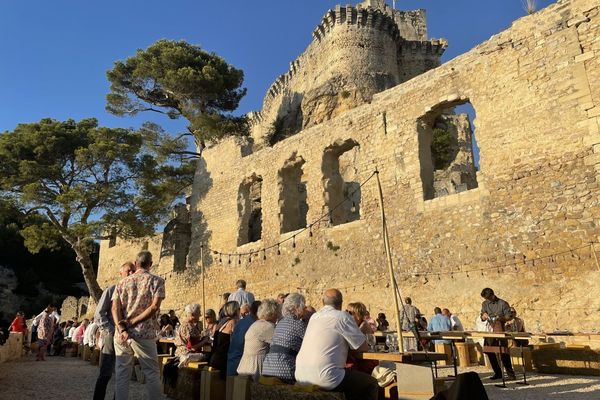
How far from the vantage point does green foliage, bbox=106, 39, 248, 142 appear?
2283 centimetres

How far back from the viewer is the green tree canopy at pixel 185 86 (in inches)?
899

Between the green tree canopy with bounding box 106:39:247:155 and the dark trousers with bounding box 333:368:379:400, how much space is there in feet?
65.5

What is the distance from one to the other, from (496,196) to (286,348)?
23.4ft

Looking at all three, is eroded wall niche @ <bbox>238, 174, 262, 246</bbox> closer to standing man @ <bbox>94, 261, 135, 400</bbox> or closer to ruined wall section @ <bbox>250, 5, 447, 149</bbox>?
ruined wall section @ <bbox>250, 5, 447, 149</bbox>

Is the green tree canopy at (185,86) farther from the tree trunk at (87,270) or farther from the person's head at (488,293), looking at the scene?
the person's head at (488,293)

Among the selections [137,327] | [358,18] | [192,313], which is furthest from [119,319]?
[358,18]

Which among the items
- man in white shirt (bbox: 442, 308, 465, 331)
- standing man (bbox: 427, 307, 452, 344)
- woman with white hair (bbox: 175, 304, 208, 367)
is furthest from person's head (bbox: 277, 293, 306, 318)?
man in white shirt (bbox: 442, 308, 465, 331)

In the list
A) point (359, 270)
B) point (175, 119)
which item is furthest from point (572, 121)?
point (175, 119)

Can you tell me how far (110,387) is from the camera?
22.1 ft

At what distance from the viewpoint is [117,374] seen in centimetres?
428

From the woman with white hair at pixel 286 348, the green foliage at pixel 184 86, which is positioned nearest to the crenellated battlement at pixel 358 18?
the green foliage at pixel 184 86

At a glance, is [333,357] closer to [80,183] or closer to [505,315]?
[505,315]

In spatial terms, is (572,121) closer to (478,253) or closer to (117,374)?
(478,253)

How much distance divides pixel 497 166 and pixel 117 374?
27.0ft
